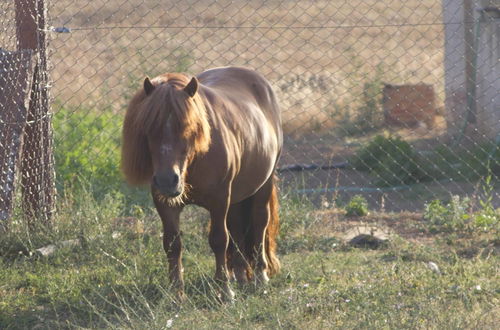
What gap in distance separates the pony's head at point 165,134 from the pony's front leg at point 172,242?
30cm

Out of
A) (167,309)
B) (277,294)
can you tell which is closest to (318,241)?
(277,294)

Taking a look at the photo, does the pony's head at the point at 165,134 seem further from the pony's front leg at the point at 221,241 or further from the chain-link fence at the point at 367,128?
the chain-link fence at the point at 367,128

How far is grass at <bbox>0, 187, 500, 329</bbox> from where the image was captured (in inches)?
169

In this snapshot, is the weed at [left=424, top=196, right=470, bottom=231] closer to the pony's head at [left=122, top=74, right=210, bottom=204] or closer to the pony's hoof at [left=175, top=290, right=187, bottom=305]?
the pony's hoof at [left=175, top=290, right=187, bottom=305]

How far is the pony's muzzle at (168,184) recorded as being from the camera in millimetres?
4293

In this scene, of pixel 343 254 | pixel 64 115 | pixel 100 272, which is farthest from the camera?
pixel 64 115

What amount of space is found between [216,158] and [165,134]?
0.50m

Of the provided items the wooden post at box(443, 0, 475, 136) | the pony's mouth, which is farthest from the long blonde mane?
the wooden post at box(443, 0, 475, 136)

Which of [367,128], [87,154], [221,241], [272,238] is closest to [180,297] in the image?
[221,241]

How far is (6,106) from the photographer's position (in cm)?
570

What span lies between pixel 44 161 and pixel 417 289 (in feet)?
9.17

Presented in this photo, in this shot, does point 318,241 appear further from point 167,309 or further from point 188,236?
point 167,309

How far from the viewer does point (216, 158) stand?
4766 millimetres

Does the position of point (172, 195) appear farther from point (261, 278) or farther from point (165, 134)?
point (261, 278)
